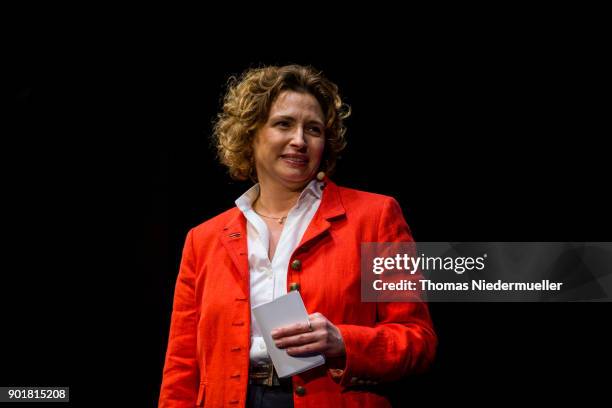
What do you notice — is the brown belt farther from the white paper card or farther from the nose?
the nose

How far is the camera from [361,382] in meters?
1.54

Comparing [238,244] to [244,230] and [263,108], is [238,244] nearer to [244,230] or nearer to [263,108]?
[244,230]

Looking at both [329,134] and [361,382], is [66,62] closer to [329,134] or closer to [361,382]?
[329,134]

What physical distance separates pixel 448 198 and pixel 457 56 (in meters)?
0.54

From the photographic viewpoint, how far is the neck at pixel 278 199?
186cm

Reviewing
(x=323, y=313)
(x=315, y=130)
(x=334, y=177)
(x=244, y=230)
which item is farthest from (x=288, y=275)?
(x=334, y=177)

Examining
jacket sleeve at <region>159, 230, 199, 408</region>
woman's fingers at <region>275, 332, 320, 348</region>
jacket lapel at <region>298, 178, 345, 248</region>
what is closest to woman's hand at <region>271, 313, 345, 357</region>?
woman's fingers at <region>275, 332, 320, 348</region>

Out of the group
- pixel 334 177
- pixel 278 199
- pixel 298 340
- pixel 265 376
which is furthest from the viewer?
pixel 334 177

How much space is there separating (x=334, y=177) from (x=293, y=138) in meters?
0.73

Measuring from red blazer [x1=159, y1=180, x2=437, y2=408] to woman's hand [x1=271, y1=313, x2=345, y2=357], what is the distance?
0.05 metres

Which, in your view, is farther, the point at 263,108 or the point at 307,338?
the point at 263,108

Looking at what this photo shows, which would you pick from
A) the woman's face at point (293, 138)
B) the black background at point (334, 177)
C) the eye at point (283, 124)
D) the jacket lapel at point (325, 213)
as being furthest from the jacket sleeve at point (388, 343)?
the black background at point (334, 177)

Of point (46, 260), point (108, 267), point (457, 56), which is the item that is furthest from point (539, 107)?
point (46, 260)

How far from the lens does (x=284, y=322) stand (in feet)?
4.83
